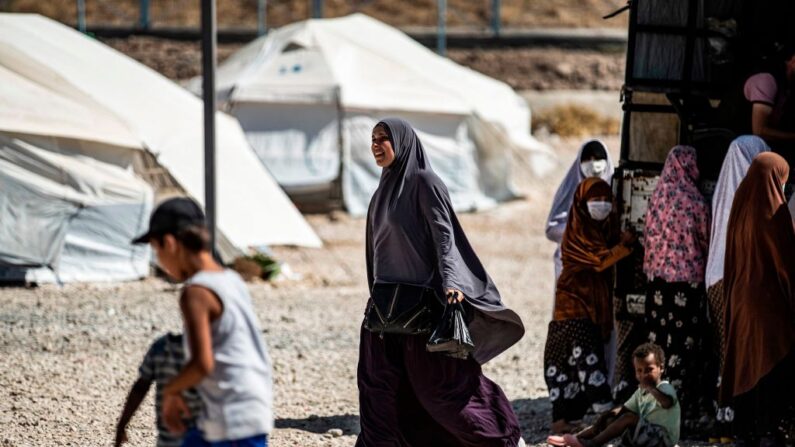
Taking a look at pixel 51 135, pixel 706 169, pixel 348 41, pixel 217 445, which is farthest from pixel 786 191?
pixel 348 41

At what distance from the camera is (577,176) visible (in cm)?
674

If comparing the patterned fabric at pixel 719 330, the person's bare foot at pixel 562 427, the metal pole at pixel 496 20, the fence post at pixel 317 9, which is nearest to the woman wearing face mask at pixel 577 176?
the person's bare foot at pixel 562 427

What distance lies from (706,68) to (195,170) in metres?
6.51

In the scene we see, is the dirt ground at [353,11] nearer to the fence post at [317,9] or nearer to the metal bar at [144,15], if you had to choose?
the metal bar at [144,15]

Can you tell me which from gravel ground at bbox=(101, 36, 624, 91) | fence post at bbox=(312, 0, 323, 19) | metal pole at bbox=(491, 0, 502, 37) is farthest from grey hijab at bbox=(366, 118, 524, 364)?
metal pole at bbox=(491, 0, 502, 37)

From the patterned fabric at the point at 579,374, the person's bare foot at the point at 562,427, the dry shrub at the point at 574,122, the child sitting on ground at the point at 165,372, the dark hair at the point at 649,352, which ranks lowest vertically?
the dry shrub at the point at 574,122

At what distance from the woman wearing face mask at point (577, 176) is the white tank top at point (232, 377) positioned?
3.17 metres

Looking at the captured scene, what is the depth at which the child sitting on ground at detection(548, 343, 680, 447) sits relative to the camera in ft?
18.0

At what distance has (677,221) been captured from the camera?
5996 millimetres

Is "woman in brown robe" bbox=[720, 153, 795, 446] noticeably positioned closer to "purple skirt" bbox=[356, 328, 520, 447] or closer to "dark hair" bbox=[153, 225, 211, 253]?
"purple skirt" bbox=[356, 328, 520, 447]

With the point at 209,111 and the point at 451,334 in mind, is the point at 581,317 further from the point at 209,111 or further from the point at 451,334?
the point at 209,111

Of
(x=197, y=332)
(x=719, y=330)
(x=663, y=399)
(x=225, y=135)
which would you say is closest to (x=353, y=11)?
(x=225, y=135)

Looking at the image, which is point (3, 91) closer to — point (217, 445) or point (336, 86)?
point (336, 86)

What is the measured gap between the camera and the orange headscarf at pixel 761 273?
5379 millimetres
